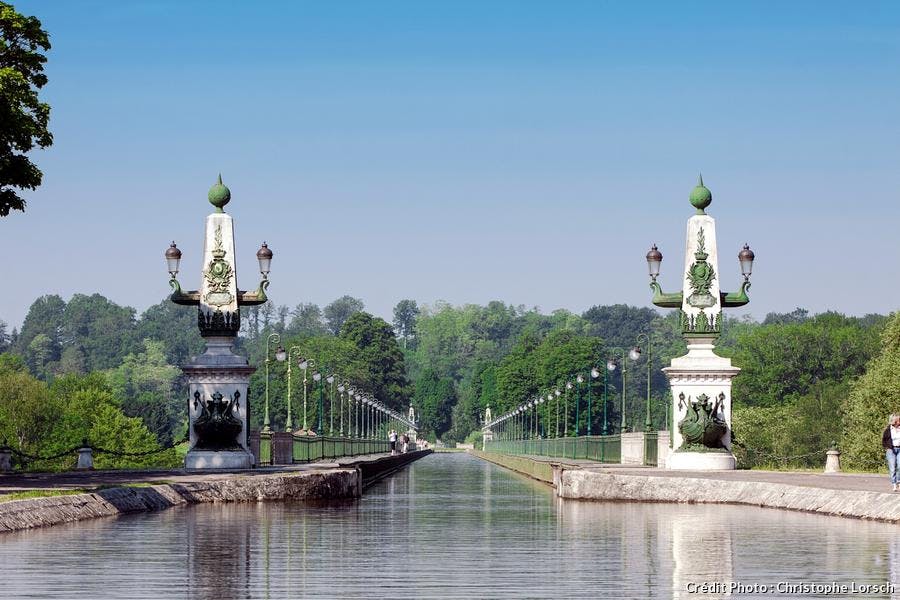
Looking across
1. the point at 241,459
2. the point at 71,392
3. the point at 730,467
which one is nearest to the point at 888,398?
the point at 730,467

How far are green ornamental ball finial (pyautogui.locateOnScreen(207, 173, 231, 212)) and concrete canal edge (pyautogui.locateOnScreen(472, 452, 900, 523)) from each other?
12.6 meters

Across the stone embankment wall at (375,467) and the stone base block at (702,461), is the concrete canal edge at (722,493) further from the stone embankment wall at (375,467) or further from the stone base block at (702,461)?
the stone embankment wall at (375,467)

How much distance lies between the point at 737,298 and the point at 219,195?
15528 millimetres

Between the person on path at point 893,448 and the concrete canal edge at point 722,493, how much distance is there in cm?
240

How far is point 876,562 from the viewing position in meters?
20.2

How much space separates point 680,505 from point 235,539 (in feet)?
52.5

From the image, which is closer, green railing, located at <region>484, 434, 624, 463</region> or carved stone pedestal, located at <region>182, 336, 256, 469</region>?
carved stone pedestal, located at <region>182, 336, 256, 469</region>

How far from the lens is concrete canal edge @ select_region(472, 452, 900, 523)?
29.9m

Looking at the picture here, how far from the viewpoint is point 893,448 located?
36.4m

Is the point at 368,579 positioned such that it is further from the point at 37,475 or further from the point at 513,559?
the point at 37,475

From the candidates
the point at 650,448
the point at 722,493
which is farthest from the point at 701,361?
the point at 722,493

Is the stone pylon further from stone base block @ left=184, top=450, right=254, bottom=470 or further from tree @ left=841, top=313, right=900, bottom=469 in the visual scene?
tree @ left=841, top=313, right=900, bottom=469

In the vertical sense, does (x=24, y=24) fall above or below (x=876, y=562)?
above

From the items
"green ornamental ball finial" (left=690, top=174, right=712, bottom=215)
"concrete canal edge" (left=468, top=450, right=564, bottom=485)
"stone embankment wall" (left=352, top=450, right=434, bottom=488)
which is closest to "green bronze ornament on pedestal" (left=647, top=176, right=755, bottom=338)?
"green ornamental ball finial" (left=690, top=174, right=712, bottom=215)
